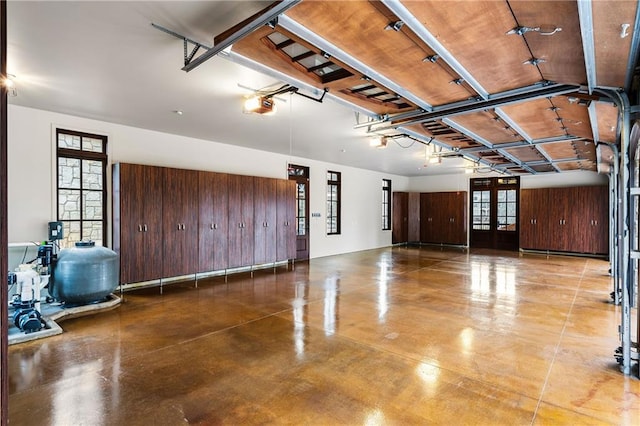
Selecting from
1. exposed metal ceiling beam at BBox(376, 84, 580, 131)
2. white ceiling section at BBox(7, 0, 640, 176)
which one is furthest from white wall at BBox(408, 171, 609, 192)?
exposed metal ceiling beam at BBox(376, 84, 580, 131)

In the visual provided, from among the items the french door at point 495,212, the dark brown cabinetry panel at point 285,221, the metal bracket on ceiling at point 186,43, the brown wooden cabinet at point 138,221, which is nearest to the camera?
the metal bracket on ceiling at point 186,43

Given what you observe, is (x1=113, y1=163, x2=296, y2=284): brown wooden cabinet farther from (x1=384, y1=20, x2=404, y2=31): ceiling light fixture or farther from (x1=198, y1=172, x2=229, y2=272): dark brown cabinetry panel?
(x1=384, y1=20, x2=404, y2=31): ceiling light fixture

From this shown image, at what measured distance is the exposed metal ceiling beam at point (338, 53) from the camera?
2137mm

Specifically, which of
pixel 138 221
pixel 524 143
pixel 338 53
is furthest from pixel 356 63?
pixel 138 221

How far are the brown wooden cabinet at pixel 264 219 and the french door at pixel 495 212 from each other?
8507 millimetres

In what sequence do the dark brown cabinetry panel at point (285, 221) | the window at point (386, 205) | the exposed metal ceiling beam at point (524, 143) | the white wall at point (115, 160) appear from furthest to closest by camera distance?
1. the window at point (386, 205)
2. the dark brown cabinetry panel at point (285, 221)
3. the exposed metal ceiling beam at point (524, 143)
4. the white wall at point (115, 160)

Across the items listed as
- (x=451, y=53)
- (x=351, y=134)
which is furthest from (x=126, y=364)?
(x=351, y=134)

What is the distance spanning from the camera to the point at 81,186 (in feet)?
18.2

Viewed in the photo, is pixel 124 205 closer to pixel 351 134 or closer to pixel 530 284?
pixel 351 134

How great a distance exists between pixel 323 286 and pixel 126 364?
367cm

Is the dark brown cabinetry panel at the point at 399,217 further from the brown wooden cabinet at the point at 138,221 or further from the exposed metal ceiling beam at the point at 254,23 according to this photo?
the exposed metal ceiling beam at the point at 254,23

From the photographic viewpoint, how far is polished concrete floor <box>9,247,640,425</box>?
2.39m

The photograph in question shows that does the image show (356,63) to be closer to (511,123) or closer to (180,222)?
(511,123)

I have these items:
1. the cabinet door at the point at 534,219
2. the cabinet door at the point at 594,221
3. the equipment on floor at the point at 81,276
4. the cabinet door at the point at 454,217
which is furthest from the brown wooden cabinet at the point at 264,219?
the cabinet door at the point at 594,221
